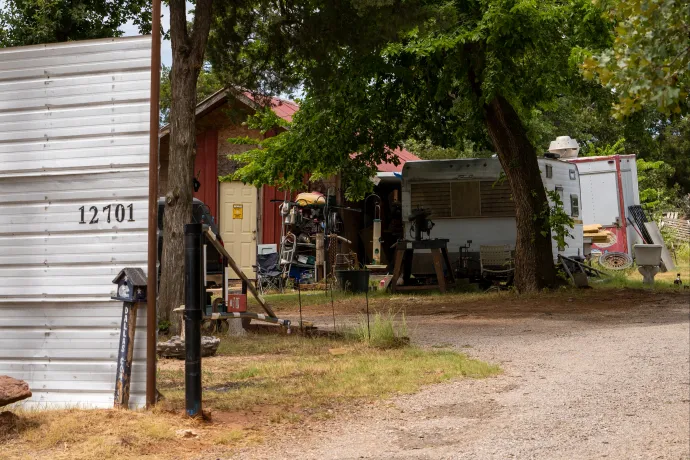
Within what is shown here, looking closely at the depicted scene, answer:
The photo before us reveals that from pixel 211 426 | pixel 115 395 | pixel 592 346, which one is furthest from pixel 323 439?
pixel 592 346

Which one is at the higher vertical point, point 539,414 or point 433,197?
point 433,197

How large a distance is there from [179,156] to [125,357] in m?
4.43

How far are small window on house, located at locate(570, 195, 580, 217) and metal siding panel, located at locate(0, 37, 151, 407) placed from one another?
14761mm

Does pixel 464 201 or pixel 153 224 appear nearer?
pixel 153 224

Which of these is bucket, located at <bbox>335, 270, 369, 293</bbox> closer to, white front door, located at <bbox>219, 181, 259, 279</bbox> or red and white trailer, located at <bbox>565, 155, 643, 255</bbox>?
white front door, located at <bbox>219, 181, 259, 279</bbox>

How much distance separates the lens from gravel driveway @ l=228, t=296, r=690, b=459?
194 inches

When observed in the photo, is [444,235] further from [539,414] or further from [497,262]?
[539,414]

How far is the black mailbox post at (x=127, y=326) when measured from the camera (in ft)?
19.1

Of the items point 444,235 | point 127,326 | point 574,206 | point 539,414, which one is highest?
point 574,206

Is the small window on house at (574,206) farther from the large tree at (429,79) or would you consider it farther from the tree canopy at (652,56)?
the tree canopy at (652,56)

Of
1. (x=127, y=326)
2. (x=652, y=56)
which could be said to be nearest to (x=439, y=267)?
(x=652, y=56)

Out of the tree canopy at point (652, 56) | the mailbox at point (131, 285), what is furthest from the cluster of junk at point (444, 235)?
the mailbox at point (131, 285)

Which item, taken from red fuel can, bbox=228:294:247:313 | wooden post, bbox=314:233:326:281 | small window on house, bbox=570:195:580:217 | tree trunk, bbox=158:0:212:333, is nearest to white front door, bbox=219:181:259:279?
wooden post, bbox=314:233:326:281

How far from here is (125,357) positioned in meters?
5.85
